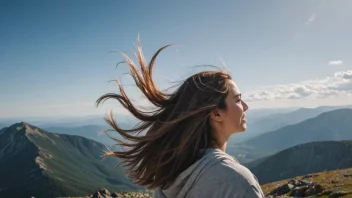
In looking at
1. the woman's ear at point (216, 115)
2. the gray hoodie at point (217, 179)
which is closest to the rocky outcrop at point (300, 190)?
the woman's ear at point (216, 115)

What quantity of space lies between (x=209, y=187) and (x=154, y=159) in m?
→ 1.44

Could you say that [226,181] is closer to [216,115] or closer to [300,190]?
[216,115]

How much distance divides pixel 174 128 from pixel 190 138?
40cm

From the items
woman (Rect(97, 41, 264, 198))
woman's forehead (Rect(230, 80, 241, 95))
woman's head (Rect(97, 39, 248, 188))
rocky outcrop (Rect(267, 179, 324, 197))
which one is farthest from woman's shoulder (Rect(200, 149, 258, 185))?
rocky outcrop (Rect(267, 179, 324, 197))

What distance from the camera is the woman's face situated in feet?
16.0

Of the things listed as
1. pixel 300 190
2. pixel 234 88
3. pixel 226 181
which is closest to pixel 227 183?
pixel 226 181

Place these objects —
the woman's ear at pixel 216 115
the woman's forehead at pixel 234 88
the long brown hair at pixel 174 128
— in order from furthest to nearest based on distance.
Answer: the woman's forehead at pixel 234 88 → the woman's ear at pixel 216 115 → the long brown hair at pixel 174 128

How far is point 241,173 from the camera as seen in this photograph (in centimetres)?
357

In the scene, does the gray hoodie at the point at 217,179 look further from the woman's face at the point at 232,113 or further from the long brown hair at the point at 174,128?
the woman's face at the point at 232,113

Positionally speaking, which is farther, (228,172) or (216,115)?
(216,115)

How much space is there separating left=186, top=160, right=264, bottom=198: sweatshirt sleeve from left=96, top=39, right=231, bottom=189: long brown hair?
0.63m

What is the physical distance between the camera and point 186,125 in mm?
4762

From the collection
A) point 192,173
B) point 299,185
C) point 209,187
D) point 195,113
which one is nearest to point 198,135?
point 195,113

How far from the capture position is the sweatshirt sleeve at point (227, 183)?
3521 mm
